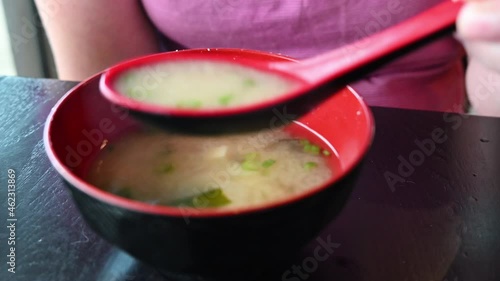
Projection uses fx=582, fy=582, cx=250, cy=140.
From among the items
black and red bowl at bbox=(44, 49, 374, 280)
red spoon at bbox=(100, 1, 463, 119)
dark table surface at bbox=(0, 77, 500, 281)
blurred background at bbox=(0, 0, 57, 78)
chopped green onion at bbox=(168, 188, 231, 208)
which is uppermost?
red spoon at bbox=(100, 1, 463, 119)

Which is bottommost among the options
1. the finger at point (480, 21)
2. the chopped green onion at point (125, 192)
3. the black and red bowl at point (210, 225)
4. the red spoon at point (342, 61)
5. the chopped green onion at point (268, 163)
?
the chopped green onion at point (268, 163)

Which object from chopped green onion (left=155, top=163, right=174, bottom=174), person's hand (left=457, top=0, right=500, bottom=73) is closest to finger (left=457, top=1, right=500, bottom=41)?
person's hand (left=457, top=0, right=500, bottom=73)

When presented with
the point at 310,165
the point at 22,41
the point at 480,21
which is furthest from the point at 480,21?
the point at 22,41

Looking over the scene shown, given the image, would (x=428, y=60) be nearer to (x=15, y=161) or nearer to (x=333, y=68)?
(x=333, y=68)

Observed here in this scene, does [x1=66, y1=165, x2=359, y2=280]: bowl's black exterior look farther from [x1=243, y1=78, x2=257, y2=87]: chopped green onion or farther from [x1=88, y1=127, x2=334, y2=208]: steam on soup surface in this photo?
[x1=243, y1=78, x2=257, y2=87]: chopped green onion

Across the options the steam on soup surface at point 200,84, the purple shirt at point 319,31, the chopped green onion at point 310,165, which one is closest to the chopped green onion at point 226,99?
the steam on soup surface at point 200,84

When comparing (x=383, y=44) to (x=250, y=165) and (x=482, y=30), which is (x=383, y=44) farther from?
(x=250, y=165)

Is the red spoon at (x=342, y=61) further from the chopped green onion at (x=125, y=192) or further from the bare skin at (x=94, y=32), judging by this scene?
the bare skin at (x=94, y=32)

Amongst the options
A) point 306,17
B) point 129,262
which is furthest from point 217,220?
point 306,17
